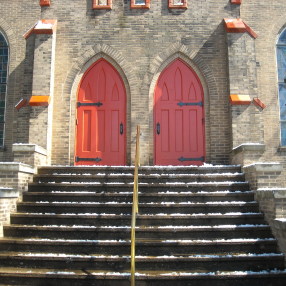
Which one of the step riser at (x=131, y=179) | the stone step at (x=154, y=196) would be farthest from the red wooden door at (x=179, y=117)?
the stone step at (x=154, y=196)

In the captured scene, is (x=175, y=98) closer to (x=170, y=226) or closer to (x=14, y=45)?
(x=170, y=226)

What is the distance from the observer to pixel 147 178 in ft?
24.6

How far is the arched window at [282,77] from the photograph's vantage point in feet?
35.8

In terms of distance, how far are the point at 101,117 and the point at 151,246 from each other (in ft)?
15.4

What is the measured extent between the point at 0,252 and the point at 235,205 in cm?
418

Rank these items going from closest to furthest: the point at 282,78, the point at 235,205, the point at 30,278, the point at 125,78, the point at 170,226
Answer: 1. the point at 30,278
2. the point at 170,226
3. the point at 235,205
4. the point at 125,78
5. the point at 282,78

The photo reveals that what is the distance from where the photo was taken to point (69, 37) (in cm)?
978

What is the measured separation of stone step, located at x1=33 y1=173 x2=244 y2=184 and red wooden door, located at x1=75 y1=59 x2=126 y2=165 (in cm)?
182

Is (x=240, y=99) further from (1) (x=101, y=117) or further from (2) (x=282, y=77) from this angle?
(1) (x=101, y=117)

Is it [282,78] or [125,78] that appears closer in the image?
[125,78]

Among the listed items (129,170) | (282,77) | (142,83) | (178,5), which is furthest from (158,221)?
(282,77)

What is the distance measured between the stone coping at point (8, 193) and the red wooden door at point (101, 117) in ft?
9.45

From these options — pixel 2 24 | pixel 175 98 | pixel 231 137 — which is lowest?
pixel 231 137

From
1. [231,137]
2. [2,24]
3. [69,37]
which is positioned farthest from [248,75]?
[2,24]
